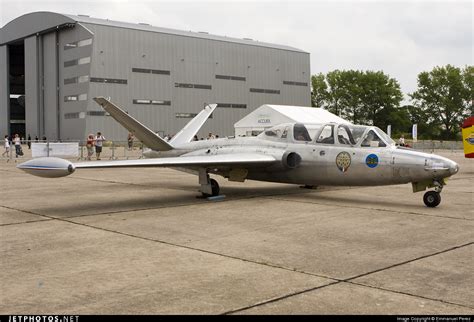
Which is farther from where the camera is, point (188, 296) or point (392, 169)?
point (392, 169)

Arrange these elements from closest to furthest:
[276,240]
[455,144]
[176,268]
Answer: [176,268]
[276,240]
[455,144]

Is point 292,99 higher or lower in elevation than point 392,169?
higher

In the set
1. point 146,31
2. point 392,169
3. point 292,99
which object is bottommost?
point 392,169

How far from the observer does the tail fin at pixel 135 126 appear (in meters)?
11.5

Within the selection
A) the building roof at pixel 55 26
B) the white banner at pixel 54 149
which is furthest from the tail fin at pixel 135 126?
the building roof at pixel 55 26

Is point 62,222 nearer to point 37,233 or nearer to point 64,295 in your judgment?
point 37,233

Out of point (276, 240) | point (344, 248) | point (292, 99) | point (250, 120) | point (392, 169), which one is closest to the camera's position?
point (344, 248)

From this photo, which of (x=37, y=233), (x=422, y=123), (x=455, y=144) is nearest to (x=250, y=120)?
(x=455, y=144)

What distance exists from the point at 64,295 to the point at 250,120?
43623 millimetres

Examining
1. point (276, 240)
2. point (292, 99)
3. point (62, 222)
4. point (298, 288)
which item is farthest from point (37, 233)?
point (292, 99)

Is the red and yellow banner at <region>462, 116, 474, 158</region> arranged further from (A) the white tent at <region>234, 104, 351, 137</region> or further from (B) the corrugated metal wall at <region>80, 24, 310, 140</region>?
(B) the corrugated metal wall at <region>80, 24, 310, 140</region>

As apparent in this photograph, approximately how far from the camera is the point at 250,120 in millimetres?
47562

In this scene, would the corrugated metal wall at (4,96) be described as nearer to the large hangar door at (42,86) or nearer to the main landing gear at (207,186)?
the large hangar door at (42,86)

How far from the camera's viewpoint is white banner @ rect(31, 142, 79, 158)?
26.6 meters
